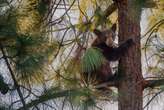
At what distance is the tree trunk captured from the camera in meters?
2.78

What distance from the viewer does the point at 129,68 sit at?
2787 millimetres

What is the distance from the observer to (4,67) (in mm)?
2131

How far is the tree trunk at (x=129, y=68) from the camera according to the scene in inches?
109

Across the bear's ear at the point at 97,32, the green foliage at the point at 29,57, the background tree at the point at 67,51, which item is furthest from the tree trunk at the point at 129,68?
the green foliage at the point at 29,57

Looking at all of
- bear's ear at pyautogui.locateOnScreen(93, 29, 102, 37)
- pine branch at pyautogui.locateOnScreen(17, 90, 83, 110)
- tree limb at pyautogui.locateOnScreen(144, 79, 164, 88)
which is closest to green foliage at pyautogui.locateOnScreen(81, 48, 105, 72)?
pine branch at pyautogui.locateOnScreen(17, 90, 83, 110)

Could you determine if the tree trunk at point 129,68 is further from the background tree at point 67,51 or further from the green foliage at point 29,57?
the green foliage at point 29,57

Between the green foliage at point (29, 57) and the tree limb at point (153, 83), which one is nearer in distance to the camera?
the green foliage at point (29, 57)

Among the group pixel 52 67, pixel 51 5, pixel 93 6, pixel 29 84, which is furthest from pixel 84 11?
Result: pixel 29 84

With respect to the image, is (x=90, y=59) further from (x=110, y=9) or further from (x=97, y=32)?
(x=110, y=9)

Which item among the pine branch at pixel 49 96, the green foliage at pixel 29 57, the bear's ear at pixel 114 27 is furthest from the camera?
the bear's ear at pixel 114 27

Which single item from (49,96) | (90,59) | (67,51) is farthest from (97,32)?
(49,96)

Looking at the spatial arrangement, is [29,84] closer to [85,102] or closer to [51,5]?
[85,102]

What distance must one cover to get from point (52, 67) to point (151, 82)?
0.59m

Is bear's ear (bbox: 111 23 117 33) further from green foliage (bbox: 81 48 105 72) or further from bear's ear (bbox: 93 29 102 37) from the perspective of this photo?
green foliage (bbox: 81 48 105 72)
